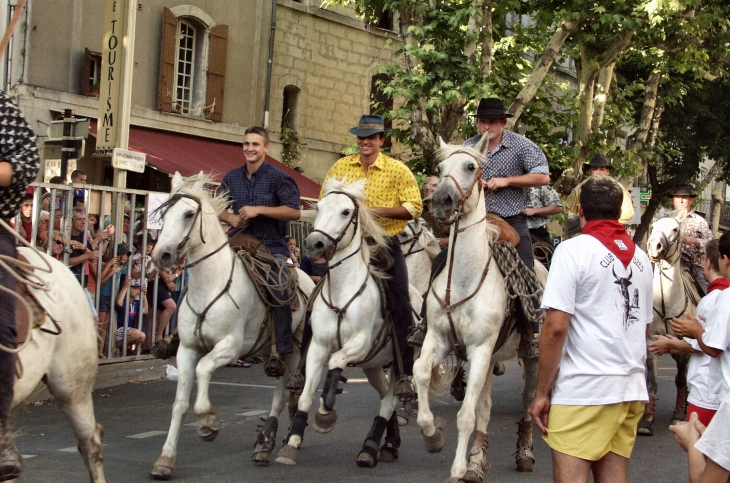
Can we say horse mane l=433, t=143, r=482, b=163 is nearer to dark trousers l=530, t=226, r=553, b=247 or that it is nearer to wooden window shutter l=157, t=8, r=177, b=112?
dark trousers l=530, t=226, r=553, b=247

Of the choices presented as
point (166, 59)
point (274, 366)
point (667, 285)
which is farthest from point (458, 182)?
point (166, 59)

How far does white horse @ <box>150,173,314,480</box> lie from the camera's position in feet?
24.4

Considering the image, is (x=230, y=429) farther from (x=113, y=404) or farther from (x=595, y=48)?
(x=595, y=48)

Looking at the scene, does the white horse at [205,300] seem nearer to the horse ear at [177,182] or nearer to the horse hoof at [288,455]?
the horse ear at [177,182]

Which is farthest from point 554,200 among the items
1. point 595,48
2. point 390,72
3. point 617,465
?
point 595,48

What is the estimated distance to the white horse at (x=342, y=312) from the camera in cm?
739

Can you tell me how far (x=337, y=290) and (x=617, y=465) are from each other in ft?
10.6

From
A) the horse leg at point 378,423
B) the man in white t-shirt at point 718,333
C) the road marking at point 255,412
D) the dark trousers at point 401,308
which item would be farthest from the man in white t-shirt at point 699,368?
the road marking at point 255,412

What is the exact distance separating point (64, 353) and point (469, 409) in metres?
2.77

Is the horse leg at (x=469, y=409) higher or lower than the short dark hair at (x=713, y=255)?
lower

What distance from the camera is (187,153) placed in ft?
71.8

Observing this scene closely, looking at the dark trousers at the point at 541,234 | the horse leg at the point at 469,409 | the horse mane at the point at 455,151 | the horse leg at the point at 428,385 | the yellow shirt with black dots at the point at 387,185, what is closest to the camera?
the horse leg at the point at 469,409

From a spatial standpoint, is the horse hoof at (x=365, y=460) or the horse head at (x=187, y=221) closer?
the horse head at (x=187, y=221)

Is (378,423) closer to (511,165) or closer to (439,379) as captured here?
(439,379)
